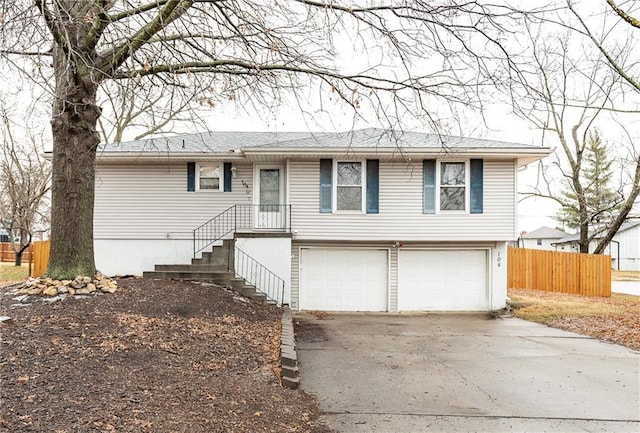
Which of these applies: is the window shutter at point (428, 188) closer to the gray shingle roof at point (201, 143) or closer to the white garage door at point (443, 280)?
the white garage door at point (443, 280)

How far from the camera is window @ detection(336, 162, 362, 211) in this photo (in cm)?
1217

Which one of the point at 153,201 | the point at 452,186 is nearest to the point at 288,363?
the point at 452,186

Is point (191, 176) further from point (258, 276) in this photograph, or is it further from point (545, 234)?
point (545, 234)

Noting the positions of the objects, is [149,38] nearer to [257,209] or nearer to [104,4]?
[104,4]

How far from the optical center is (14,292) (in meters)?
6.74

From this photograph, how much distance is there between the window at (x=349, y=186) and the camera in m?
12.2

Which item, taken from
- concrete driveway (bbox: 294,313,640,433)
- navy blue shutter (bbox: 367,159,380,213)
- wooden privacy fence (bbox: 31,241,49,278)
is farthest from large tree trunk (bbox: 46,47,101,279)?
wooden privacy fence (bbox: 31,241,49,278)

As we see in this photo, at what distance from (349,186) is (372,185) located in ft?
2.06

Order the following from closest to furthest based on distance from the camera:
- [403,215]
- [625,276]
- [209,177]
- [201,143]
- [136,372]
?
[136,372]
[403,215]
[209,177]
[201,143]
[625,276]

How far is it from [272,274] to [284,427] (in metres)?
7.50

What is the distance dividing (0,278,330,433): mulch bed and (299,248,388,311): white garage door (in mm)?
5356

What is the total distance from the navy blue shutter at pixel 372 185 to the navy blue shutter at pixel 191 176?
16.2ft

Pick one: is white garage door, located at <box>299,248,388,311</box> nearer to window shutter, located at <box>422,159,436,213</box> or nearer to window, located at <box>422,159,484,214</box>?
window shutter, located at <box>422,159,436,213</box>

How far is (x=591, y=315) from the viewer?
1172 centimetres
